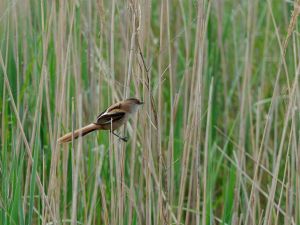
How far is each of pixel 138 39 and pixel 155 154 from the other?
3.08 feet

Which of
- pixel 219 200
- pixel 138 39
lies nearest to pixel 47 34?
pixel 138 39

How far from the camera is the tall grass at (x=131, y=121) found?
79.1 inches

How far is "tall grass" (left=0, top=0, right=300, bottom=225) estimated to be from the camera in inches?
79.1

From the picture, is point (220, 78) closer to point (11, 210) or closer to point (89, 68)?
point (89, 68)

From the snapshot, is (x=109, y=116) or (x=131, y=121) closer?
(x=109, y=116)

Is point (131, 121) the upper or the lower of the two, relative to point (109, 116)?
lower

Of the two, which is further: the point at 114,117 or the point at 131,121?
the point at 131,121

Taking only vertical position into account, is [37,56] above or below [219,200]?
above

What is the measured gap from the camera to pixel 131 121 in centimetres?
281

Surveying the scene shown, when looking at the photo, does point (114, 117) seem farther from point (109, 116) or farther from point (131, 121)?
point (131, 121)

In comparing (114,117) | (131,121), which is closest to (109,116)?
(114,117)

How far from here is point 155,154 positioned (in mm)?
2736

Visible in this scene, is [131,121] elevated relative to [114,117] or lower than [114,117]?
lower

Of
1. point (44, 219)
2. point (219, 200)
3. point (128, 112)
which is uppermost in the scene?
point (128, 112)
